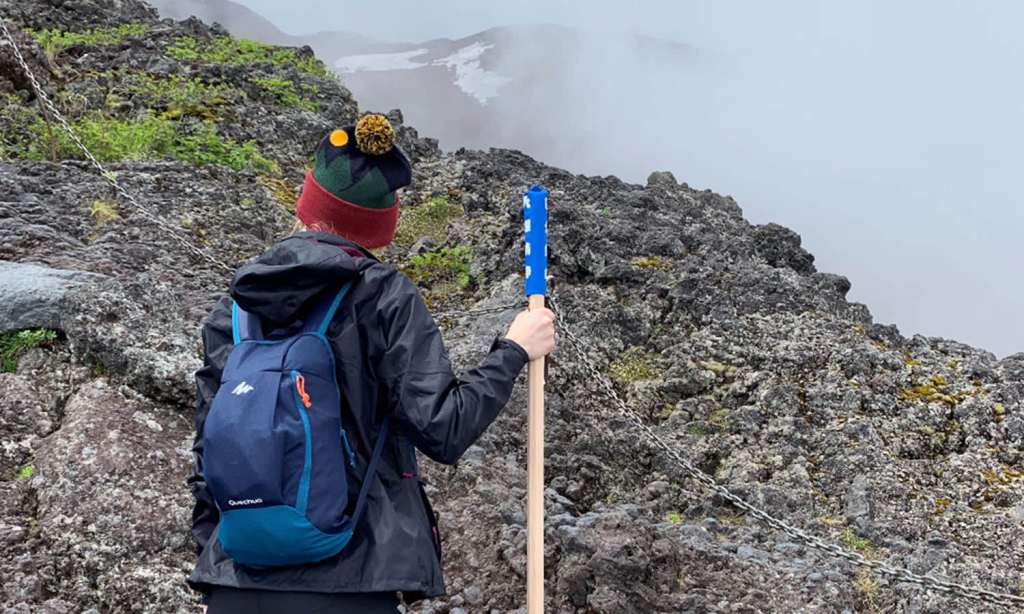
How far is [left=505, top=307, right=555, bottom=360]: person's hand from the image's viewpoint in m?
2.79

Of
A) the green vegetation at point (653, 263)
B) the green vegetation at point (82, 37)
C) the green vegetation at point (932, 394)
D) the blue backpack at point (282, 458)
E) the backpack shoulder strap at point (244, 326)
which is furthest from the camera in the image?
the green vegetation at point (82, 37)

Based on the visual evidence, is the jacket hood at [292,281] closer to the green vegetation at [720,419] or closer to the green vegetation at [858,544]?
the green vegetation at [858,544]

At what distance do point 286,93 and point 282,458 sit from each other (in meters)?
11.2

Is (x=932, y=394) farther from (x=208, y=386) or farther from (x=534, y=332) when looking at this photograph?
(x=208, y=386)

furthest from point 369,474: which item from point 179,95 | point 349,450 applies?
point 179,95

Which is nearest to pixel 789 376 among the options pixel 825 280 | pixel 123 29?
pixel 825 280

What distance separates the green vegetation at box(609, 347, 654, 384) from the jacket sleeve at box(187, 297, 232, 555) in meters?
4.64

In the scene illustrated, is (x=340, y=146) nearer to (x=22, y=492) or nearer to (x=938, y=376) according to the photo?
(x=22, y=492)

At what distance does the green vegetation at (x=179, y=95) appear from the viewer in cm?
1076

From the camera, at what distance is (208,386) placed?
9.23 feet

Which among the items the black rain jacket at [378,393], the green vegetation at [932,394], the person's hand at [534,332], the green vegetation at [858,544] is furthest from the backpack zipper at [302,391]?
the green vegetation at [932,394]

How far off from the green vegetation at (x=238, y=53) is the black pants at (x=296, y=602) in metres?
11.8

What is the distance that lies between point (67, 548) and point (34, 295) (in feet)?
6.24

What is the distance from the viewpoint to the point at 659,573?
15.6ft
